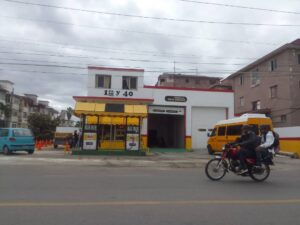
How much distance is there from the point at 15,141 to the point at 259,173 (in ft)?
52.3

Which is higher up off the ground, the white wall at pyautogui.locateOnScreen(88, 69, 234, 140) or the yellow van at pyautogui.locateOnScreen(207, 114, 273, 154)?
the white wall at pyautogui.locateOnScreen(88, 69, 234, 140)

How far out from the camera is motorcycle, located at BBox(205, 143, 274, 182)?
35.8 feet

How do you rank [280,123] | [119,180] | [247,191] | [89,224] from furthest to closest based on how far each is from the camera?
1. [280,123]
2. [119,180]
3. [247,191]
4. [89,224]

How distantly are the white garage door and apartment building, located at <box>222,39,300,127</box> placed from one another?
20.2 feet

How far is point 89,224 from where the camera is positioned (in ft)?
18.2

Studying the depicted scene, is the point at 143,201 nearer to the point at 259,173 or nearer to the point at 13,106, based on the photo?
the point at 259,173

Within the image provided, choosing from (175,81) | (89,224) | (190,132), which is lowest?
(89,224)

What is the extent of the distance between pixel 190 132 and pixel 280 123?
9745 millimetres

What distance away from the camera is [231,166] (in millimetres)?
10969

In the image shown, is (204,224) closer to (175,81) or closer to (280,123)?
(280,123)

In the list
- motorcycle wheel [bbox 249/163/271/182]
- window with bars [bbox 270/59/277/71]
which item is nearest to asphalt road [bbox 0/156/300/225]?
motorcycle wheel [bbox 249/163/271/182]

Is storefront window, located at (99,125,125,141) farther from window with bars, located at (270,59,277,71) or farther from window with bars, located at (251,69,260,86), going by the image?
window with bars, located at (251,69,260,86)

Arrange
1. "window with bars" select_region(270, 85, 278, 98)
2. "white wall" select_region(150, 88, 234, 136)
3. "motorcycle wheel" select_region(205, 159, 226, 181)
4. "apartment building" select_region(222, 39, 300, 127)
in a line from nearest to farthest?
"motorcycle wheel" select_region(205, 159, 226, 181) → "white wall" select_region(150, 88, 234, 136) → "apartment building" select_region(222, 39, 300, 127) → "window with bars" select_region(270, 85, 278, 98)

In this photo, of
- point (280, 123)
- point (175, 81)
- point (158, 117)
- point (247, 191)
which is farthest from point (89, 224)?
point (175, 81)
